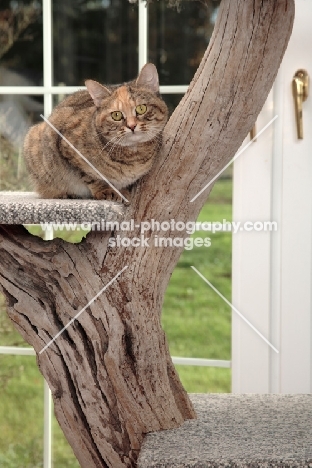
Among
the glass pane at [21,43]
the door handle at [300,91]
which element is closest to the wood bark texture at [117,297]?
the door handle at [300,91]

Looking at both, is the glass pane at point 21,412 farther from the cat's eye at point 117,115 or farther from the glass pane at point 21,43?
the cat's eye at point 117,115

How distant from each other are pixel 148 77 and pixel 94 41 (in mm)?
783

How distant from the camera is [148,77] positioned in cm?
115

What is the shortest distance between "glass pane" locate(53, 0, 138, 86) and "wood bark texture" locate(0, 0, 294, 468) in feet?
2.33

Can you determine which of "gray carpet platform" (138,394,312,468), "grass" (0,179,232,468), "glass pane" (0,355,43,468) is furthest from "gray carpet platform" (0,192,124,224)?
"glass pane" (0,355,43,468)

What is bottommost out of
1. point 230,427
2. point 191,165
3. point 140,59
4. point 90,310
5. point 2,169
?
point 230,427

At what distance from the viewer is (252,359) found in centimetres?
155

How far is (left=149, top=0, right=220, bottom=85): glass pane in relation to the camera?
1.68 m

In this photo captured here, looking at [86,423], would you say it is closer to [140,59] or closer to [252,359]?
[252,359]

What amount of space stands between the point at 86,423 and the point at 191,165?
0.46m

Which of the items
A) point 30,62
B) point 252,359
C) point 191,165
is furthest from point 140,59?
point 252,359

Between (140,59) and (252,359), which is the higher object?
(140,59)

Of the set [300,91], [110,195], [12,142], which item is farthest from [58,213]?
[12,142]

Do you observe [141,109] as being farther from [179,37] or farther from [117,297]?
[179,37]
